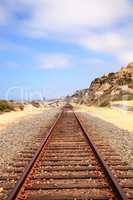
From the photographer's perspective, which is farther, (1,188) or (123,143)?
(123,143)

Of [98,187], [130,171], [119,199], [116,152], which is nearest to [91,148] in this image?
[116,152]

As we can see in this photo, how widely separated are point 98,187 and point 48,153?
4652 millimetres

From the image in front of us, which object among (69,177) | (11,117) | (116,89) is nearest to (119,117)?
(11,117)

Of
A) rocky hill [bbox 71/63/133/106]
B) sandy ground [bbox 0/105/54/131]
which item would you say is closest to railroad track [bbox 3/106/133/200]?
sandy ground [bbox 0/105/54/131]

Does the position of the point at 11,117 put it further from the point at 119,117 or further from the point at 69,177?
the point at 69,177

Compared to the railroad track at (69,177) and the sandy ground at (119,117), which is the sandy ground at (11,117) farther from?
the railroad track at (69,177)

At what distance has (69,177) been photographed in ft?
26.9

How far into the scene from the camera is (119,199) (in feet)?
21.0

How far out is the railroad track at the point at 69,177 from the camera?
6.82m

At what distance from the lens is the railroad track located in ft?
22.4

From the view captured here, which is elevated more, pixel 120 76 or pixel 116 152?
pixel 120 76

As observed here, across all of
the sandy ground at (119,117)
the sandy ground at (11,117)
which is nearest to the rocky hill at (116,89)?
the sandy ground at (119,117)

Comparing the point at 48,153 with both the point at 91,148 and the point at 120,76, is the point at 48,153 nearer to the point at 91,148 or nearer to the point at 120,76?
the point at 91,148

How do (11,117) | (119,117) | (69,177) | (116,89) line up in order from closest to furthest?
(69,177), (119,117), (11,117), (116,89)
